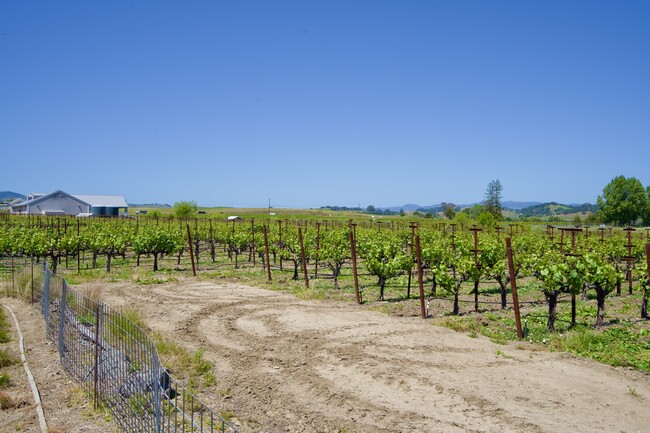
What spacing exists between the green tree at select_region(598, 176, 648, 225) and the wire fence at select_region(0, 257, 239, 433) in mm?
87774

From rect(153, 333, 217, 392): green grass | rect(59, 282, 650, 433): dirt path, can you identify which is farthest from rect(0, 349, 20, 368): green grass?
rect(59, 282, 650, 433): dirt path

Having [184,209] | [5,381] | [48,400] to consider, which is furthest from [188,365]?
[184,209]

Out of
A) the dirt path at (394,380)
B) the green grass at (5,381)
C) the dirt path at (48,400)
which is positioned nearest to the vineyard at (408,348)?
the dirt path at (394,380)

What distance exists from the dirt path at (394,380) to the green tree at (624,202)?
82290mm

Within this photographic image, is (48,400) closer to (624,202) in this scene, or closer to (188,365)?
(188,365)

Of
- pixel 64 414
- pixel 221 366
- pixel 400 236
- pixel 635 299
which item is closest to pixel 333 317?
pixel 221 366

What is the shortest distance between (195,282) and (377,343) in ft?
34.2

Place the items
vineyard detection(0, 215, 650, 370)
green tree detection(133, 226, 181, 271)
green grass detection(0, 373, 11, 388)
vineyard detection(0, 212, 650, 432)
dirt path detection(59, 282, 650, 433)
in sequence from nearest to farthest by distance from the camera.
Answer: dirt path detection(59, 282, 650, 433) → vineyard detection(0, 212, 650, 432) → green grass detection(0, 373, 11, 388) → vineyard detection(0, 215, 650, 370) → green tree detection(133, 226, 181, 271)

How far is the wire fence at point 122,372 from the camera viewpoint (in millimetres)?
5219

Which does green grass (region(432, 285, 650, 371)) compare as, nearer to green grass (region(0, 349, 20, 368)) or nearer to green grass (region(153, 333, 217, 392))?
green grass (region(153, 333, 217, 392))

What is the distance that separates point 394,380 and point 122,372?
4068 mm

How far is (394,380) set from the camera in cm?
750

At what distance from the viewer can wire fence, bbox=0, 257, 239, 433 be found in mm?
5219

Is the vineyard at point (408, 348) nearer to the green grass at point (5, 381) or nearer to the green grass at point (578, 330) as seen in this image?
the green grass at point (578, 330)
